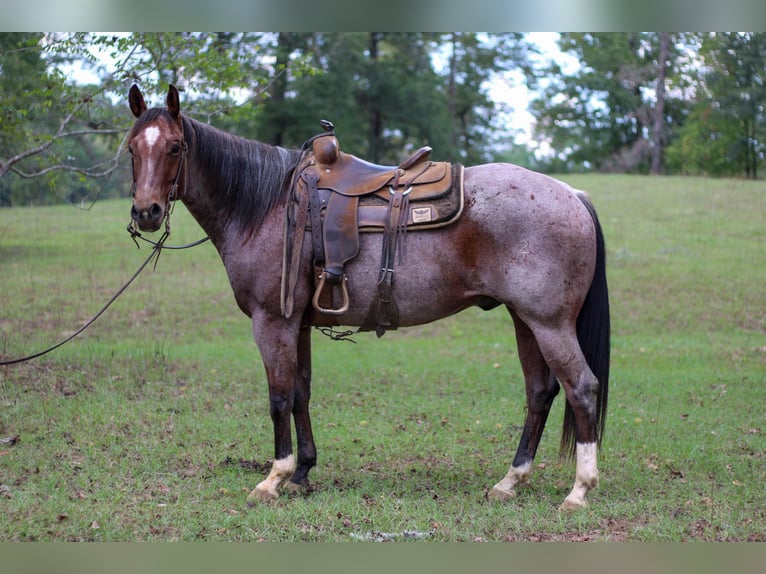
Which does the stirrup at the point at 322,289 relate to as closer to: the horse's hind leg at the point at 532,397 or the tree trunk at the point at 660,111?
the horse's hind leg at the point at 532,397

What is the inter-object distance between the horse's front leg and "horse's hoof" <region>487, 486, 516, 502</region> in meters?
1.21

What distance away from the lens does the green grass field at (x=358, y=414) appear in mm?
4133

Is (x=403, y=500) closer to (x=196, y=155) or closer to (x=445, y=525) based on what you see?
(x=445, y=525)

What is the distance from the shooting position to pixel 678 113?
22.8m

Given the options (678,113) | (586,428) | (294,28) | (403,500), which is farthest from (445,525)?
(678,113)

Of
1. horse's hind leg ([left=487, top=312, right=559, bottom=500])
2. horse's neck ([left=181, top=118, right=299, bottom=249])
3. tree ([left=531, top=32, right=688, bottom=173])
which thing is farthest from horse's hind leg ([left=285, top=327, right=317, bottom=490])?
tree ([left=531, top=32, right=688, bottom=173])

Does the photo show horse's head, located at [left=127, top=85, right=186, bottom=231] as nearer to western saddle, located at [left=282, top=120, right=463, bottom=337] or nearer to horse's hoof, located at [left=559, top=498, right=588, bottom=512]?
western saddle, located at [left=282, top=120, right=463, bottom=337]

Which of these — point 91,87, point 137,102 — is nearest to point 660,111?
point 91,87

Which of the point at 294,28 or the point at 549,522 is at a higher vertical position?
the point at 294,28

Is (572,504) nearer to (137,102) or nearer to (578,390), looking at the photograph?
(578,390)

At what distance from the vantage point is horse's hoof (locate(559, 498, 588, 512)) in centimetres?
424

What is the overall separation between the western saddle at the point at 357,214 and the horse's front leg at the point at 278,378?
0.54ft

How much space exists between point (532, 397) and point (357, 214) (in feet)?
5.20

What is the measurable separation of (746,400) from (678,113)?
17.9 meters
